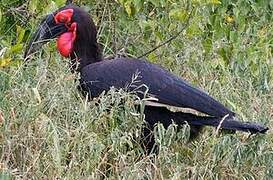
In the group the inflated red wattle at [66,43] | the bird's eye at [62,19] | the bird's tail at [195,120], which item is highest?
the bird's eye at [62,19]

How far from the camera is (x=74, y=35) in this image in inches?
172

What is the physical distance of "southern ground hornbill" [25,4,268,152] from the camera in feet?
13.1

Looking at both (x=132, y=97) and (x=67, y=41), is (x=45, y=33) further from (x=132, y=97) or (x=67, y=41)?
(x=132, y=97)

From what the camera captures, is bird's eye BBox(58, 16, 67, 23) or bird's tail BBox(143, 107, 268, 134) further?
bird's eye BBox(58, 16, 67, 23)

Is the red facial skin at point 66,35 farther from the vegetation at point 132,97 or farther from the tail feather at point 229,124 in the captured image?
the tail feather at point 229,124

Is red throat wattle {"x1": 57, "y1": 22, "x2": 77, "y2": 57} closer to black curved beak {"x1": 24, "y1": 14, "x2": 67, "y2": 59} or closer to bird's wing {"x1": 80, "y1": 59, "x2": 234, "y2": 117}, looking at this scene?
black curved beak {"x1": 24, "y1": 14, "x2": 67, "y2": 59}

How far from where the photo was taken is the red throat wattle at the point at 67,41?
14.3 ft

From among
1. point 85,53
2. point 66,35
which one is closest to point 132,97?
point 85,53

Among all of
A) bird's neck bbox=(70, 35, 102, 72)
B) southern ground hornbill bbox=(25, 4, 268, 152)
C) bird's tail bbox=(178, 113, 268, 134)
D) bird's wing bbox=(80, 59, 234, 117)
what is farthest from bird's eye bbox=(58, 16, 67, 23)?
bird's tail bbox=(178, 113, 268, 134)

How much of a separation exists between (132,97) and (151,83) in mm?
235

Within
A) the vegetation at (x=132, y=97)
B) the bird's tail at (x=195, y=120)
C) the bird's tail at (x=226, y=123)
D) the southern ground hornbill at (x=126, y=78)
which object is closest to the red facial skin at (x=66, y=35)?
the southern ground hornbill at (x=126, y=78)

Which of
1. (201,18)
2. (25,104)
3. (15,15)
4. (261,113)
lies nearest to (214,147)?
(261,113)

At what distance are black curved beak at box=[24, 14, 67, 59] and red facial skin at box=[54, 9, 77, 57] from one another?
0.04 meters

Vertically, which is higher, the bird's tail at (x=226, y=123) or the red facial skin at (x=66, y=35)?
the red facial skin at (x=66, y=35)
